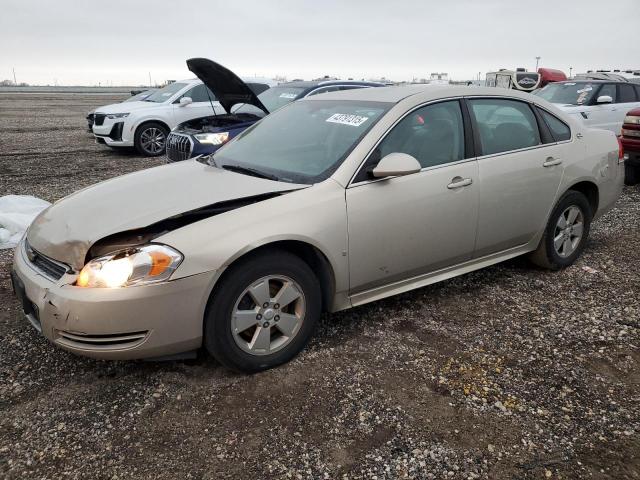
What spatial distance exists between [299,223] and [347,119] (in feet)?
3.38

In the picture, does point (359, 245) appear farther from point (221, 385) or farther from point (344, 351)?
point (221, 385)

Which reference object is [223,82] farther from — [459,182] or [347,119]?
[459,182]

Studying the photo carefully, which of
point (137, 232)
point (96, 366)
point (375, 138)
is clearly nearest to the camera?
point (137, 232)

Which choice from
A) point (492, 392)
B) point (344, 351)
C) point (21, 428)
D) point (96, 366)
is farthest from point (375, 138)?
point (21, 428)

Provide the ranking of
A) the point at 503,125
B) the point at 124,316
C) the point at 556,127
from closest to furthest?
the point at 124,316 < the point at 503,125 < the point at 556,127

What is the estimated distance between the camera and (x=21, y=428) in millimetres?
2588

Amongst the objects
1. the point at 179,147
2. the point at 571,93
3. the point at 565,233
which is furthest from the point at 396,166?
the point at 571,93

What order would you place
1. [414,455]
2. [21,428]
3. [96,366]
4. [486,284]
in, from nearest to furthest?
[414,455] < [21,428] < [96,366] < [486,284]

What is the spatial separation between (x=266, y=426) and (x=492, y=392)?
4.05 ft

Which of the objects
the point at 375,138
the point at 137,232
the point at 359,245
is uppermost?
the point at 375,138

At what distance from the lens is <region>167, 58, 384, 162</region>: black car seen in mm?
7027

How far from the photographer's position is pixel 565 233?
4.54 metres

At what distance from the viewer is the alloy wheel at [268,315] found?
9.42 ft

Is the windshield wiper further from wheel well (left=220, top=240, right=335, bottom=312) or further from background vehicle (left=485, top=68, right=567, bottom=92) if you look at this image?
background vehicle (left=485, top=68, right=567, bottom=92)
